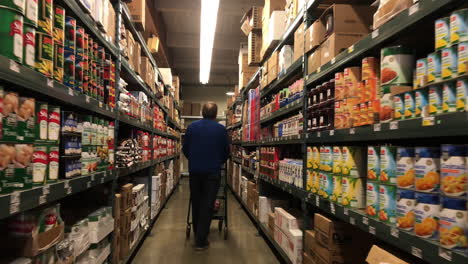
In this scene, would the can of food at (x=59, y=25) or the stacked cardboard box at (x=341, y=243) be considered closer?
the can of food at (x=59, y=25)

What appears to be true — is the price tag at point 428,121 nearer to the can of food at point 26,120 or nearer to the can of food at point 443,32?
the can of food at point 443,32

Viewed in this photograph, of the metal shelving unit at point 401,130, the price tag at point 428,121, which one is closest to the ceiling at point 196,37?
the metal shelving unit at point 401,130

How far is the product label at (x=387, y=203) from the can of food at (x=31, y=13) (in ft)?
5.82

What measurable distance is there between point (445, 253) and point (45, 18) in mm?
1932

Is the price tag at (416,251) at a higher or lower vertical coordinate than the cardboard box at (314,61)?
lower

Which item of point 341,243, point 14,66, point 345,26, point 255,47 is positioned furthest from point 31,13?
point 255,47

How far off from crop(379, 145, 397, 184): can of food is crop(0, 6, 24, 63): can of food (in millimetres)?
1673

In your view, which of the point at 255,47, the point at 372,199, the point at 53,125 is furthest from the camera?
the point at 255,47

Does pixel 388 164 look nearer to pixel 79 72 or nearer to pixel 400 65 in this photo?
pixel 400 65

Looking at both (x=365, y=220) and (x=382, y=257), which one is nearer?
(x=382, y=257)

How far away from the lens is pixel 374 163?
5.62 feet

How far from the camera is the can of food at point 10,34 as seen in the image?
119cm

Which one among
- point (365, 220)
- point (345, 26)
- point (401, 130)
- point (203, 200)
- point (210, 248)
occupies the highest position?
point (345, 26)

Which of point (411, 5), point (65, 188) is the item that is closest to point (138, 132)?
point (65, 188)
